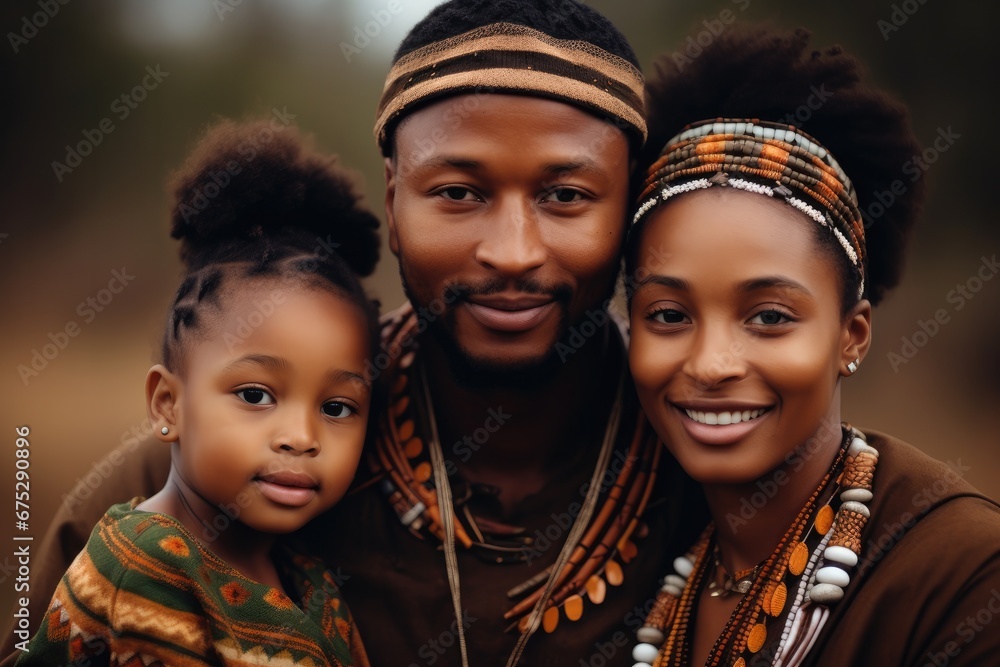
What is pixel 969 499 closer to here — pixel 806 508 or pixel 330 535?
pixel 806 508

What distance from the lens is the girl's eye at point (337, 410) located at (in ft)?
8.80

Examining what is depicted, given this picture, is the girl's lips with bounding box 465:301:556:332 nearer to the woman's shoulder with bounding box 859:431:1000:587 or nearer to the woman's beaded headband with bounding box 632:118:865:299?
the woman's beaded headband with bounding box 632:118:865:299

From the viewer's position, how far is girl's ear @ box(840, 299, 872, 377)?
8.47 ft

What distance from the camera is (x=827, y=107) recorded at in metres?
2.69

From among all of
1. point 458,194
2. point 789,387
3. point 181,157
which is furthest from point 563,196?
point 181,157

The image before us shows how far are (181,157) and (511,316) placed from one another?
562 centimetres

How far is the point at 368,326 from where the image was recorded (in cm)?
281

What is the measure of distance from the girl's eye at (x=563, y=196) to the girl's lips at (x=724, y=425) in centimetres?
68

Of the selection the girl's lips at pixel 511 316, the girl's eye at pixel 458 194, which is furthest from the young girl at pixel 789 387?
the girl's eye at pixel 458 194

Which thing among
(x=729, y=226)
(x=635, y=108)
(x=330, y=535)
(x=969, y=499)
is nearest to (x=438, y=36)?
(x=635, y=108)

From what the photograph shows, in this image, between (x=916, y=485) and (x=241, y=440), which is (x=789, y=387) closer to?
(x=916, y=485)

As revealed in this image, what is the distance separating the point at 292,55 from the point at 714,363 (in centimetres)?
743

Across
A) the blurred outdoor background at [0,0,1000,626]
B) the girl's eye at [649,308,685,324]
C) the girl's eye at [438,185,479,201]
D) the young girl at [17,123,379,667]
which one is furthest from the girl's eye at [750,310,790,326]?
the blurred outdoor background at [0,0,1000,626]

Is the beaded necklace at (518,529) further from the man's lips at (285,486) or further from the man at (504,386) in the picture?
the man's lips at (285,486)
